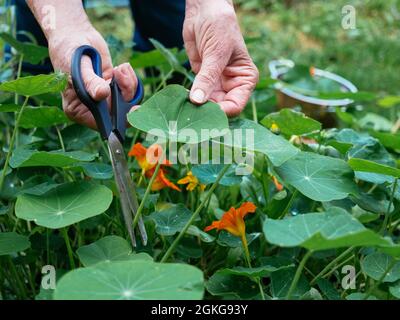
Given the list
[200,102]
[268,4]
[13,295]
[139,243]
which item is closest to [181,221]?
[139,243]

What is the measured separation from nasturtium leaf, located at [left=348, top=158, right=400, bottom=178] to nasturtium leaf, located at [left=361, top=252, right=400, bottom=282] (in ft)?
0.42

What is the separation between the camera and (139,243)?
0.99m

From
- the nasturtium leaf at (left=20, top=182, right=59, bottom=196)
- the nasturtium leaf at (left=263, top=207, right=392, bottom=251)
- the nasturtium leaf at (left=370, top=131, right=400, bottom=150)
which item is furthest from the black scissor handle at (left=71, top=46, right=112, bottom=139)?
the nasturtium leaf at (left=370, top=131, right=400, bottom=150)

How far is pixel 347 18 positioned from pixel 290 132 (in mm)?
366

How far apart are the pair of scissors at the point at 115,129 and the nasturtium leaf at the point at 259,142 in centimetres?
16

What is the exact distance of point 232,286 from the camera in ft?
3.05

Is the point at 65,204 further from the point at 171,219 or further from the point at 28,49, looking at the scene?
the point at 28,49

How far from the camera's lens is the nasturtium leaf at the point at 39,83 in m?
0.92

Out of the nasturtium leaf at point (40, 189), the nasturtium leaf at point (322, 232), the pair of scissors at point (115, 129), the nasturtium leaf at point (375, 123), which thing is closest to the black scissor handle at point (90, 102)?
the pair of scissors at point (115, 129)

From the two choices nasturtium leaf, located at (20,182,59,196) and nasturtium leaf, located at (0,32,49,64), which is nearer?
nasturtium leaf, located at (20,182,59,196)

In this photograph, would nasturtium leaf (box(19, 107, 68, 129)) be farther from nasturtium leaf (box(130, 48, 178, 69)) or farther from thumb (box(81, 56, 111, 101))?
nasturtium leaf (box(130, 48, 178, 69))

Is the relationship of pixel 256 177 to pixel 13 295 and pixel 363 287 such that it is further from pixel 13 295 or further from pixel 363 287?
pixel 13 295

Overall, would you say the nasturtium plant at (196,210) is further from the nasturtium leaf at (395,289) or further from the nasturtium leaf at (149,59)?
the nasturtium leaf at (149,59)

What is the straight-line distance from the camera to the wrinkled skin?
1027mm
